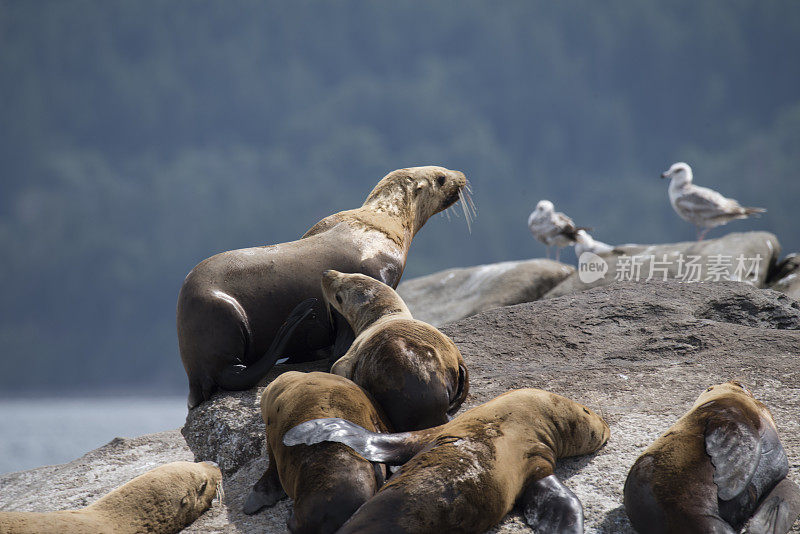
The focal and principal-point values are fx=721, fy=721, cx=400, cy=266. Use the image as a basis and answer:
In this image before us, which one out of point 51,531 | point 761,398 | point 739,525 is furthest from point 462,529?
point 761,398

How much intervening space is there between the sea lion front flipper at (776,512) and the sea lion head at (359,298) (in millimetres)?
1724

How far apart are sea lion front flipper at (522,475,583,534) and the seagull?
28.9 ft

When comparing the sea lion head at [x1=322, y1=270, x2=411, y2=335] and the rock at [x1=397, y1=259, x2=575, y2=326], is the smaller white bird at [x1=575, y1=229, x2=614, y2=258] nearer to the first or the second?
the rock at [x1=397, y1=259, x2=575, y2=326]

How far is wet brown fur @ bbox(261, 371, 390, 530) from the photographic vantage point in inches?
88.2

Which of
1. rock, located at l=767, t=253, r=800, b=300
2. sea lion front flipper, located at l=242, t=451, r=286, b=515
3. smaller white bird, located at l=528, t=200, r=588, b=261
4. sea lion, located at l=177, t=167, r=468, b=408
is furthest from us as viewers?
smaller white bird, located at l=528, t=200, r=588, b=261

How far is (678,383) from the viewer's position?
3.67 m

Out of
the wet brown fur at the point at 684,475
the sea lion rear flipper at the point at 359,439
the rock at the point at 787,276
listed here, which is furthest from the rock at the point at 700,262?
the sea lion rear flipper at the point at 359,439

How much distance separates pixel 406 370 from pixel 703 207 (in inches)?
343

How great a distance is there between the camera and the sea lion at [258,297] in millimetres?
3666

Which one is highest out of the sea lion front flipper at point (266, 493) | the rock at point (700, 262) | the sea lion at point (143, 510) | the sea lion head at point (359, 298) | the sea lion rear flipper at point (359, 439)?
the sea lion head at point (359, 298)

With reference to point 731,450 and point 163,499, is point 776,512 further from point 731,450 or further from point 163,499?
point 163,499

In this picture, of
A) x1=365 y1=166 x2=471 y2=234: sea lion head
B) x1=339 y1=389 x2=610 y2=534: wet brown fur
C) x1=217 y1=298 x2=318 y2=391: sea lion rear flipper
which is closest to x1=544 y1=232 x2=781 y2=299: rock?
x1=365 y1=166 x2=471 y2=234: sea lion head

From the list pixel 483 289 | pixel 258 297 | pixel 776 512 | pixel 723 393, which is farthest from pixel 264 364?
pixel 483 289

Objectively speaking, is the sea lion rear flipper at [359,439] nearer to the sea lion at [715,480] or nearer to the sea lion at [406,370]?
the sea lion at [406,370]
